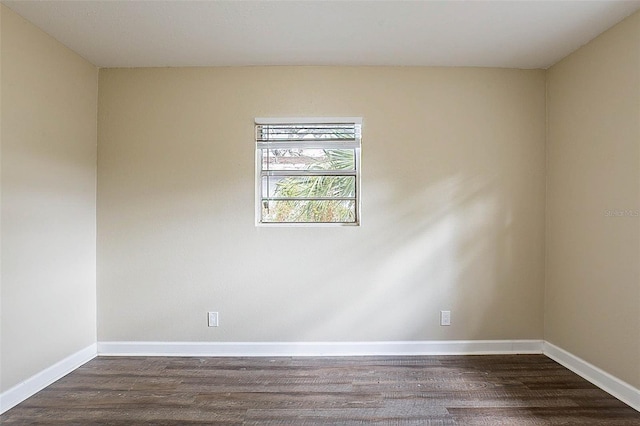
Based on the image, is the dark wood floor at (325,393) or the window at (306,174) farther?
the window at (306,174)

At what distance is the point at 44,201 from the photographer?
270 cm

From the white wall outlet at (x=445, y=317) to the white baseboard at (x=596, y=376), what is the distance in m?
0.82

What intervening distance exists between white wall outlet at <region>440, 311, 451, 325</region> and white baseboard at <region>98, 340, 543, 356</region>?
0.51 ft

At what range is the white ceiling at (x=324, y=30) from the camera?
7.76 feet

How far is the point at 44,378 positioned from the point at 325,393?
190 centimetres

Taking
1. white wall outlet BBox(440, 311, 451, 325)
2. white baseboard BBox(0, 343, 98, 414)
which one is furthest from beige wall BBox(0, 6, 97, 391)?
white wall outlet BBox(440, 311, 451, 325)

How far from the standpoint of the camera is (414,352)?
128 inches

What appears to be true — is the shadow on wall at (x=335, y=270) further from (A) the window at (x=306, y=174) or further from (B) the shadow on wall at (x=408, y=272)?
(A) the window at (x=306, y=174)

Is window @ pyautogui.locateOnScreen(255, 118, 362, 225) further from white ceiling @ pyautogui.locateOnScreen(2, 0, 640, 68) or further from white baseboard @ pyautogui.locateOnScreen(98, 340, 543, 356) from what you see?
white baseboard @ pyautogui.locateOnScreen(98, 340, 543, 356)

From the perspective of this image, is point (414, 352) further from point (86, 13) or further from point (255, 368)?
point (86, 13)

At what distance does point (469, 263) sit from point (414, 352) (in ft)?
2.81

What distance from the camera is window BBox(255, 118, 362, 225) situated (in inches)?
131

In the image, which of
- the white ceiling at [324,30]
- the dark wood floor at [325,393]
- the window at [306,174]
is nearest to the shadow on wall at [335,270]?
the window at [306,174]

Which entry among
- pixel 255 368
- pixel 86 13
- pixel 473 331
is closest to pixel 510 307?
pixel 473 331
